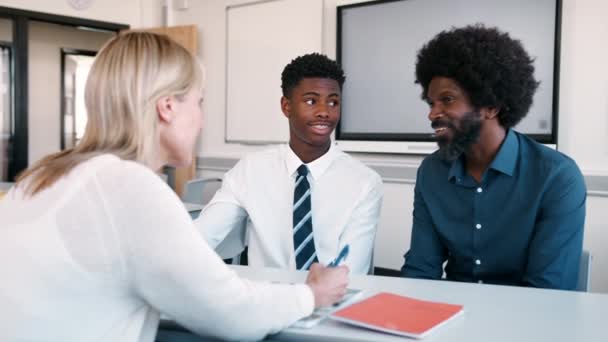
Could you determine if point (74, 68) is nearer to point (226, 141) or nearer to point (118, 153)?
point (226, 141)

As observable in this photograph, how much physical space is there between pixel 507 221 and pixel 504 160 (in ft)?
0.60

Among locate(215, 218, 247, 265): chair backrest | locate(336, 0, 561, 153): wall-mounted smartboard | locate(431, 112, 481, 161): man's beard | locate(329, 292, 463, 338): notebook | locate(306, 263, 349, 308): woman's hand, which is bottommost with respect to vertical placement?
locate(215, 218, 247, 265): chair backrest

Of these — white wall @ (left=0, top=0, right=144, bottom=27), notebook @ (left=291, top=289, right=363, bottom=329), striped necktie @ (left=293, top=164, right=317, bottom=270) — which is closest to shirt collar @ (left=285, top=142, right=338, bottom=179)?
striped necktie @ (left=293, top=164, right=317, bottom=270)

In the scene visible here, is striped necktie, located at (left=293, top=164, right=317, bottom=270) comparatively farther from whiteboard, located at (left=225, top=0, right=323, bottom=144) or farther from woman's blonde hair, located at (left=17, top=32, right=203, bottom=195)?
whiteboard, located at (left=225, top=0, right=323, bottom=144)

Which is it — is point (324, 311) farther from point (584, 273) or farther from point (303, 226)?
point (584, 273)

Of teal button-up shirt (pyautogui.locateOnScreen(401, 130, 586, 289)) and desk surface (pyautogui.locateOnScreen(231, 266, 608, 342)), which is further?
teal button-up shirt (pyautogui.locateOnScreen(401, 130, 586, 289))

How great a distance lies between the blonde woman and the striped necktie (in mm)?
825

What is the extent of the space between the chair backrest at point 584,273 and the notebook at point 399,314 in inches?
27.4

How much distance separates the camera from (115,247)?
3.18 feet

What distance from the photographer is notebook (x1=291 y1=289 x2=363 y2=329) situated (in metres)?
1.15

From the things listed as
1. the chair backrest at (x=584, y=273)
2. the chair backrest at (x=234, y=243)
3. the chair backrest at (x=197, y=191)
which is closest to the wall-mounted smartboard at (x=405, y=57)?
the chair backrest at (x=197, y=191)

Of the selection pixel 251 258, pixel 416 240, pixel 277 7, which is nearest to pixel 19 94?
pixel 277 7

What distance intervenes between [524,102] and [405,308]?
3.50 ft

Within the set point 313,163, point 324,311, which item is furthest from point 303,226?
point 324,311
